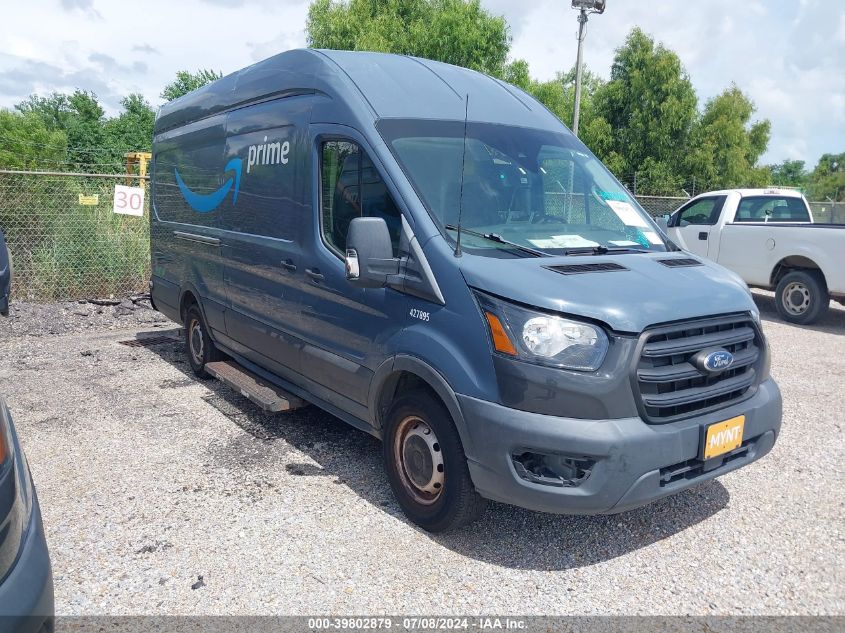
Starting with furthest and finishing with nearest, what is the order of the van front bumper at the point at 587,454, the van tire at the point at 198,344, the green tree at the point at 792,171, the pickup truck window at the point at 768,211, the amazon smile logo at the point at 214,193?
the green tree at the point at 792,171
the pickup truck window at the point at 768,211
the van tire at the point at 198,344
the amazon smile logo at the point at 214,193
the van front bumper at the point at 587,454

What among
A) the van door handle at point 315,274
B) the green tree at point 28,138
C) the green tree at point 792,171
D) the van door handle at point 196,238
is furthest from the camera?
the green tree at point 792,171

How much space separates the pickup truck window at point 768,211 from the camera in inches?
444

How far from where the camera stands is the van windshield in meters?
3.76

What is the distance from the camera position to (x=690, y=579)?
3.39 meters

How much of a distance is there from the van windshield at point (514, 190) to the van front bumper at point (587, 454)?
2.96 ft

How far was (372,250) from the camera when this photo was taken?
11.8 ft

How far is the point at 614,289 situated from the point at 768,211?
9466 millimetres

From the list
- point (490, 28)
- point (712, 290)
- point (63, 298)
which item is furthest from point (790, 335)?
point (490, 28)

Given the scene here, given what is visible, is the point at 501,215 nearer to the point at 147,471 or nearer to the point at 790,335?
the point at 147,471

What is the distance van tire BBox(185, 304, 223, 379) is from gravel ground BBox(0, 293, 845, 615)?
78 cm

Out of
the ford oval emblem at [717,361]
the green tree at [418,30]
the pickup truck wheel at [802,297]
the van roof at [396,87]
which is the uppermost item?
the green tree at [418,30]

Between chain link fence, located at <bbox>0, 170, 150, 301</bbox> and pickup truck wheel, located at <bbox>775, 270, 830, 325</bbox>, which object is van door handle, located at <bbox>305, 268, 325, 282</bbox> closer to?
chain link fence, located at <bbox>0, 170, 150, 301</bbox>

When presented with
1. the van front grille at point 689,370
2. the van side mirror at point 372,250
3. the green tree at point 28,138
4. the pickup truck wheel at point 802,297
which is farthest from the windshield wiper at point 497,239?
the green tree at point 28,138

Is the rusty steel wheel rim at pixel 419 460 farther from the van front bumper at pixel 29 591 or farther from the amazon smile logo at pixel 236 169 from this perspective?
the amazon smile logo at pixel 236 169
